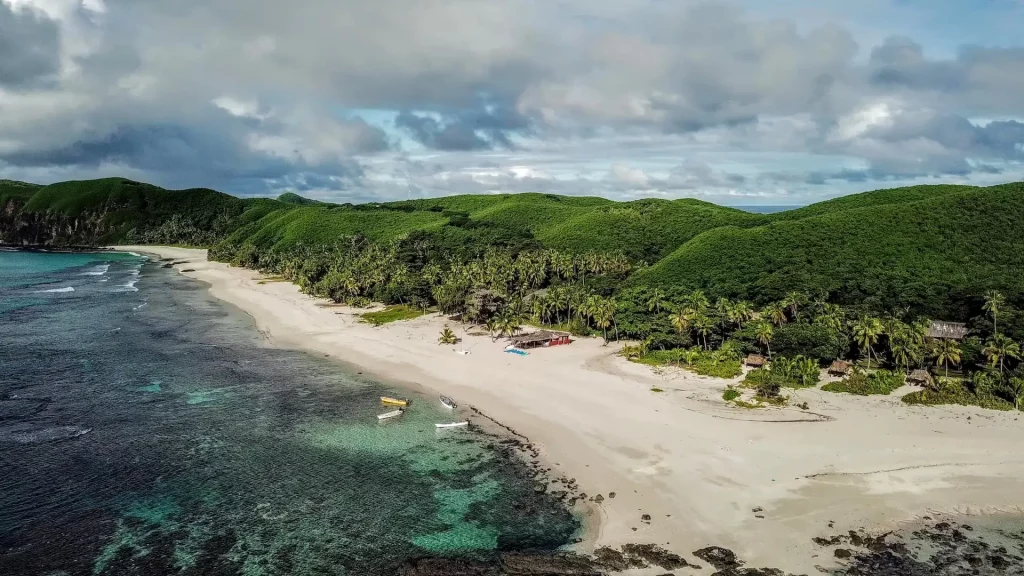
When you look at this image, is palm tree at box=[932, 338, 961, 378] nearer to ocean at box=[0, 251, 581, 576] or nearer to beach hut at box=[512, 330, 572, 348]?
beach hut at box=[512, 330, 572, 348]

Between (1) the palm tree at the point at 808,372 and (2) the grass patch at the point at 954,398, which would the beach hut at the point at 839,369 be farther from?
(2) the grass patch at the point at 954,398

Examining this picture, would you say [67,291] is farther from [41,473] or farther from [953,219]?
[953,219]

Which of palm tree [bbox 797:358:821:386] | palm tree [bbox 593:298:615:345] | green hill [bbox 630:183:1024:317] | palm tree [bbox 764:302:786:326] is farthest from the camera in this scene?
green hill [bbox 630:183:1024:317]

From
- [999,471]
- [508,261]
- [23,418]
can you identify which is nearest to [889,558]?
[999,471]

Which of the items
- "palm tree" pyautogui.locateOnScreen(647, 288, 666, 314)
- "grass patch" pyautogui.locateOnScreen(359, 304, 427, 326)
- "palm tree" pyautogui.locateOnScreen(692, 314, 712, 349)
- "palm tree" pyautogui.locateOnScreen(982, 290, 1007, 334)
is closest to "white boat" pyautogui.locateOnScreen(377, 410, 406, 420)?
"palm tree" pyautogui.locateOnScreen(692, 314, 712, 349)

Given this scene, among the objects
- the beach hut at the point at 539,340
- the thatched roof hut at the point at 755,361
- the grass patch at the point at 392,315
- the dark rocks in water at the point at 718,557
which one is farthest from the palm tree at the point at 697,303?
the dark rocks in water at the point at 718,557
